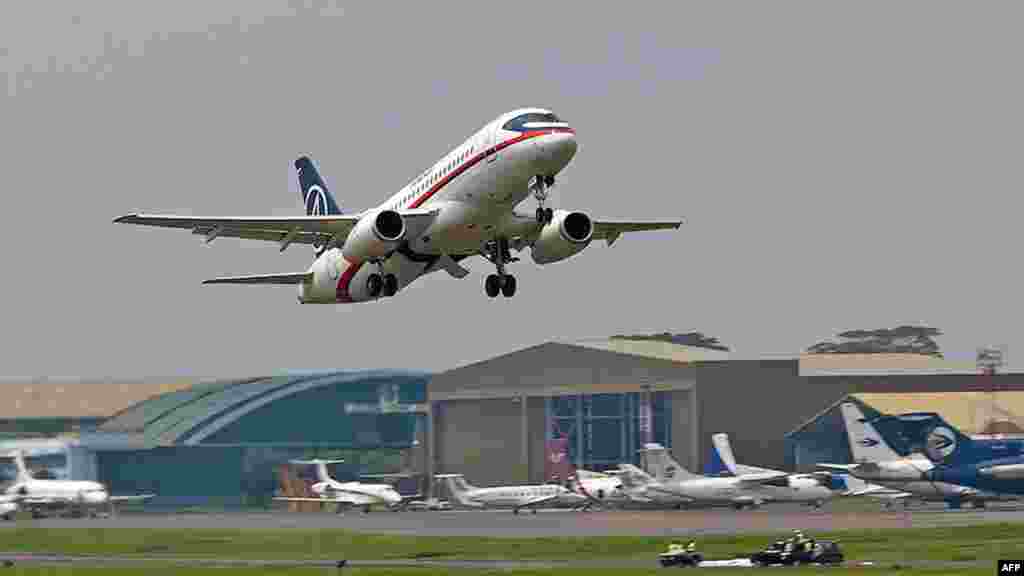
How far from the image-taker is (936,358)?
160m

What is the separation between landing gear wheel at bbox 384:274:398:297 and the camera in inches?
2923

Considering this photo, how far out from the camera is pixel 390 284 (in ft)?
244

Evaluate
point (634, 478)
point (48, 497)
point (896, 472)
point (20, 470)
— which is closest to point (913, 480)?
point (896, 472)

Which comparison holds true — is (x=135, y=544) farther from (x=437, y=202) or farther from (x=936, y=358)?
(x=936, y=358)

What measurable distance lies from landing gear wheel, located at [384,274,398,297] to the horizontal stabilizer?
6.43m

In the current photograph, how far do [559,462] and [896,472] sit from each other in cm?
3430

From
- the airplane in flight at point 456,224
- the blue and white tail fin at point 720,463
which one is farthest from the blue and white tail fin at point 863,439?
the airplane in flight at point 456,224

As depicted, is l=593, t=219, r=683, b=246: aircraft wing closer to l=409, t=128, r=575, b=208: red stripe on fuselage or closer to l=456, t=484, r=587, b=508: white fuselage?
l=409, t=128, r=575, b=208: red stripe on fuselage

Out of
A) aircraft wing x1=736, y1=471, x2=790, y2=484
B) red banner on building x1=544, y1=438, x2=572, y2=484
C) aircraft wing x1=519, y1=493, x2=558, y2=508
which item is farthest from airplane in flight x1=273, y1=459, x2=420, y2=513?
aircraft wing x1=736, y1=471, x2=790, y2=484

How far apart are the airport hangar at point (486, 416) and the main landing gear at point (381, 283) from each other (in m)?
65.5

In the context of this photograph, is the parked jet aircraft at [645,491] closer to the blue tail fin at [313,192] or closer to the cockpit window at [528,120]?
the blue tail fin at [313,192]

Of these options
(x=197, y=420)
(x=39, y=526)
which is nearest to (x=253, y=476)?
(x=197, y=420)

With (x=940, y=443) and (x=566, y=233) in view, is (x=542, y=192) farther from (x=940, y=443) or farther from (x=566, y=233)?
(x=940, y=443)

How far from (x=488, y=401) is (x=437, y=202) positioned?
89867 mm
